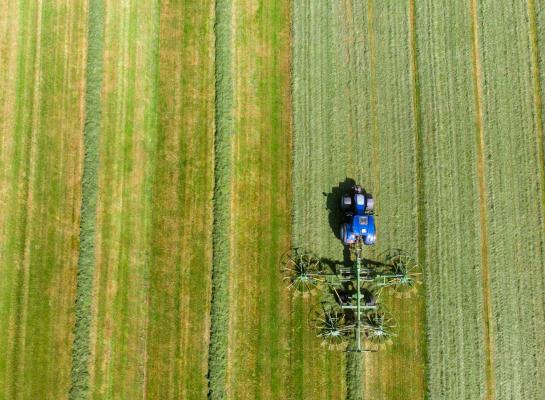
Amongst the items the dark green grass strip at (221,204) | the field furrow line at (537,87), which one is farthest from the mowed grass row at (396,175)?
the dark green grass strip at (221,204)

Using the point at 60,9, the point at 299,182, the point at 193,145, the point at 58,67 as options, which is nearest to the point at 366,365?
the point at 299,182

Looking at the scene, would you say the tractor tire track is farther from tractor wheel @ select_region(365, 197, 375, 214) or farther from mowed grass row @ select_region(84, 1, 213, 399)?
mowed grass row @ select_region(84, 1, 213, 399)

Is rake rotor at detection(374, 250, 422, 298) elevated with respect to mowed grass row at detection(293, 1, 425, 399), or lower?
lower

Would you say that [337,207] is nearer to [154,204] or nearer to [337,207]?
[337,207]

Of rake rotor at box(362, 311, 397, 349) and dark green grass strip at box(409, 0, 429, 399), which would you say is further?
dark green grass strip at box(409, 0, 429, 399)

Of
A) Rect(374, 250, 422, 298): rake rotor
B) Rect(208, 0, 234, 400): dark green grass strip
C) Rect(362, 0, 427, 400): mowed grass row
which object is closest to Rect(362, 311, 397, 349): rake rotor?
Rect(362, 0, 427, 400): mowed grass row

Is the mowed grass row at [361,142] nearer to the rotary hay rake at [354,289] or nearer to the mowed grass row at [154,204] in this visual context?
the rotary hay rake at [354,289]

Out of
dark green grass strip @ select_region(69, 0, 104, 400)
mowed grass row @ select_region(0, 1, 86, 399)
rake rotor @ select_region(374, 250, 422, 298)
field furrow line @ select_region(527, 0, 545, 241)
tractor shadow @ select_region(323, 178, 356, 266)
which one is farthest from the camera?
field furrow line @ select_region(527, 0, 545, 241)
